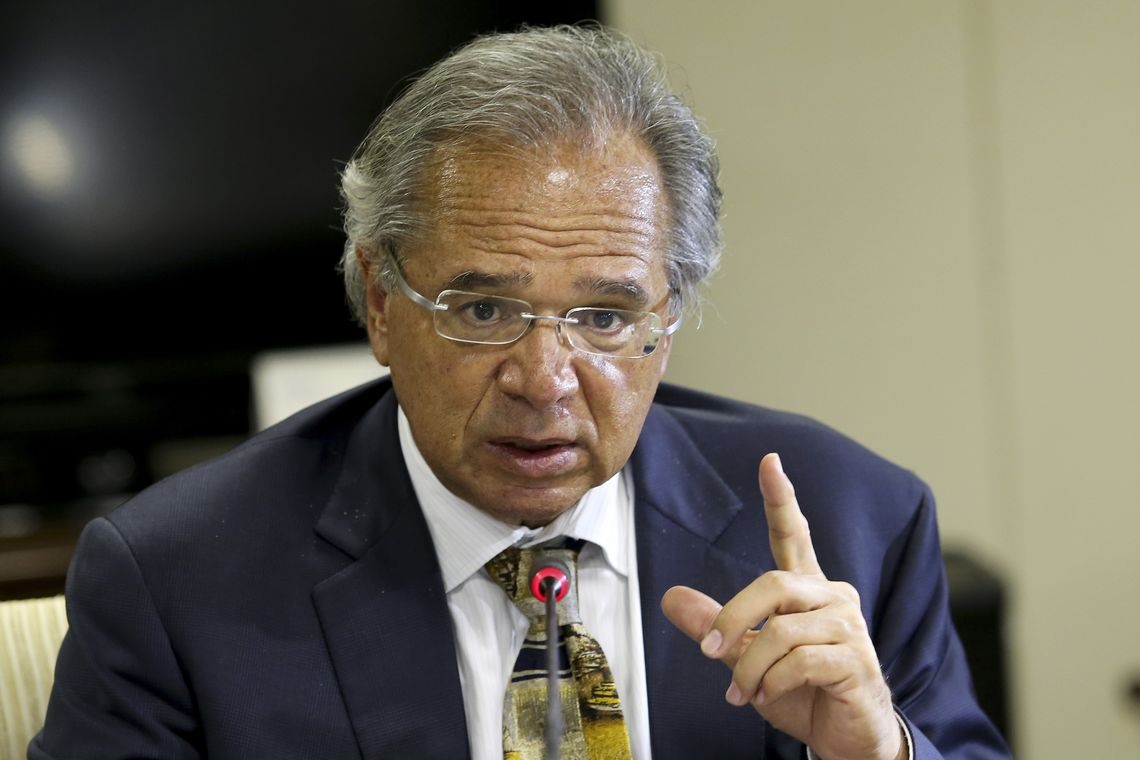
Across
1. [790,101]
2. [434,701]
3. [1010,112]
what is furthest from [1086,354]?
[434,701]

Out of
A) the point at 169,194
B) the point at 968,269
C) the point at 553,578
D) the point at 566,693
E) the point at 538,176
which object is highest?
the point at 169,194

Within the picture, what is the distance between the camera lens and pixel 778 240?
137 inches

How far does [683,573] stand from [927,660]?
12.1 inches

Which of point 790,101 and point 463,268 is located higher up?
point 790,101

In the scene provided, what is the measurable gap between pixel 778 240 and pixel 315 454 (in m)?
2.03

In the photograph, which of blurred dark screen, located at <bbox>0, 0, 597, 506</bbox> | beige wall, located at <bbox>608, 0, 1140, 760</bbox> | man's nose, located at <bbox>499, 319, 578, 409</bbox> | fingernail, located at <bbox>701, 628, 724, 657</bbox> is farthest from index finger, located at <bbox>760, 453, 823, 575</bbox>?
blurred dark screen, located at <bbox>0, 0, 597, 506</bbox>

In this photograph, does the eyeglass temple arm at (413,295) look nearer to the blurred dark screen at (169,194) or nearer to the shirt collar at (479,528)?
the shirt collar at (479,528)

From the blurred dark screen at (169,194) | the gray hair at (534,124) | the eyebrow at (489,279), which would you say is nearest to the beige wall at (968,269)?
the blurred dark screen at (169,194)

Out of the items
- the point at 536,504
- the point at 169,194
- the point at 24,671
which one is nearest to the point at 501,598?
the point at 536,504

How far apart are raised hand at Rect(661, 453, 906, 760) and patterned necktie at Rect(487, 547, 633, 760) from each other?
18 centimetres

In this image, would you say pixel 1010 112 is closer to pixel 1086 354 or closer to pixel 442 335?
pixel 1086 354

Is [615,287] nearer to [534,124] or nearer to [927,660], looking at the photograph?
[534,124]

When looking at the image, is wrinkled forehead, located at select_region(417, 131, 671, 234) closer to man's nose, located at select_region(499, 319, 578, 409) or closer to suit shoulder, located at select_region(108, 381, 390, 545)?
man's nose, located at select_region(499, 319, 578, 409)

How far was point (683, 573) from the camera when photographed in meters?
1.64
